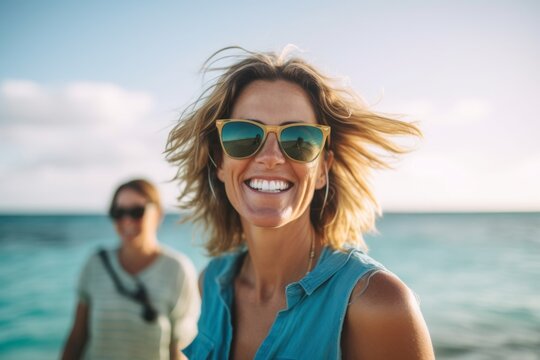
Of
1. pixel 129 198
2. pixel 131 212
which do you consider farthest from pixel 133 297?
pixel 129 198

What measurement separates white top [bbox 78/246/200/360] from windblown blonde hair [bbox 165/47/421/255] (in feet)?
4.47

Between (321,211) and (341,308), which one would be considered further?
(321,211)

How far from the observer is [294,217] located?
251 cm

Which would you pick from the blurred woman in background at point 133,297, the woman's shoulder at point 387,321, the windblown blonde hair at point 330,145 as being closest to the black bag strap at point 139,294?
the blurred woman in background at point 133,297

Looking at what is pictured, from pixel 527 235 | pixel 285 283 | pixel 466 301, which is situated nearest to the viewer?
pixel 285 283

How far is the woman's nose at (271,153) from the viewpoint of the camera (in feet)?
7.88

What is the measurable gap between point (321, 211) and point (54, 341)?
33.7ft

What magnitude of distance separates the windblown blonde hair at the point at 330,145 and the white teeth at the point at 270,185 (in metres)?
0.55

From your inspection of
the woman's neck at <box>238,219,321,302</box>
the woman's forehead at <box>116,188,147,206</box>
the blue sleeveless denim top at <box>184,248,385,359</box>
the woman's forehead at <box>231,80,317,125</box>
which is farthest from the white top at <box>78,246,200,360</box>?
the woman's forehead at <box>231,80,317,125</box>

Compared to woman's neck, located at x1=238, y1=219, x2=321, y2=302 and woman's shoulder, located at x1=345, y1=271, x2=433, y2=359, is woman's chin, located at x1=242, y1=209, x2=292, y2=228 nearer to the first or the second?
woman's neck, located at x1=238, y1=219, x2=321, y2=302

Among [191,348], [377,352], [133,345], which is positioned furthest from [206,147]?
[133,345]

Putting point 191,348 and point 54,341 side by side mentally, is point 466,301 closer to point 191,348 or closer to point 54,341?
point 54,341

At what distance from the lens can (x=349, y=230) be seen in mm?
3049

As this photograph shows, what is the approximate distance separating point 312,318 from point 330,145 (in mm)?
1242
